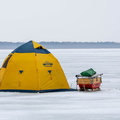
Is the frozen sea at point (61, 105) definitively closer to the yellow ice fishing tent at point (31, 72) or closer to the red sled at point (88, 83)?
the red sled at point (88, 83)

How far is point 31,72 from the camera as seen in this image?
1997 cm

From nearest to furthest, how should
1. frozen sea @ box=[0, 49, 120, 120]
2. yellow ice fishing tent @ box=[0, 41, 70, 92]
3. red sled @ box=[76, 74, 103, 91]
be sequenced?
1. frozen sea @ box=[0, 49, 120, 120]
2. yellow ice fishing tent @ box=[0, 41, 70, 92]
3. red sled @ box=[76, 74, 103, 91]

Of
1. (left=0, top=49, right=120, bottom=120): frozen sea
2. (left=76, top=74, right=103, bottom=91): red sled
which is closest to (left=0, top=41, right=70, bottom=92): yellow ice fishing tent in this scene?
(left=0, top=49, right=120, bottom=120): frozen sea

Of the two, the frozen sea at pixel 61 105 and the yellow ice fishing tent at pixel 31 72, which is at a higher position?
the yellow ice fishing tent at pixel 31 72

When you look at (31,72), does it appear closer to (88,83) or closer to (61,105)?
(88,83)

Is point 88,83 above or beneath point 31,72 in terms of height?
beneath

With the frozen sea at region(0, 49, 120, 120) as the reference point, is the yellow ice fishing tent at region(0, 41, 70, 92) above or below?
above

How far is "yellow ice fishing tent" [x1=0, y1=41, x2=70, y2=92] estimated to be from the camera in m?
19.8

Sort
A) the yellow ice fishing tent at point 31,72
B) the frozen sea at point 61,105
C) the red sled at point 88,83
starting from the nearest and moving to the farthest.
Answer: the frozen sea at point 61,105, the yellow ice fishing tent at point 31,72, the red sled at point 88,83

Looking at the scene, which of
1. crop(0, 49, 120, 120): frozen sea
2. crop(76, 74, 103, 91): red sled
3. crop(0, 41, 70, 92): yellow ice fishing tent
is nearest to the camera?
crop(0, 49, 120, 120): frozen sea

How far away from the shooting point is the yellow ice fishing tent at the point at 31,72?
19.8 m

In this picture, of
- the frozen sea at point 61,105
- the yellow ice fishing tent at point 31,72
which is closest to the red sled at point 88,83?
the frozen sea at point 61,105

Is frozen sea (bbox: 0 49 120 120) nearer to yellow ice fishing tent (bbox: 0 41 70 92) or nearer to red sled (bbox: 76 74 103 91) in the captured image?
red sled (bbox: 76 74 103 91)

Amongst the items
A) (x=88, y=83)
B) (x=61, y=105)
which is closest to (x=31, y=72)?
(x=88, y=83)
